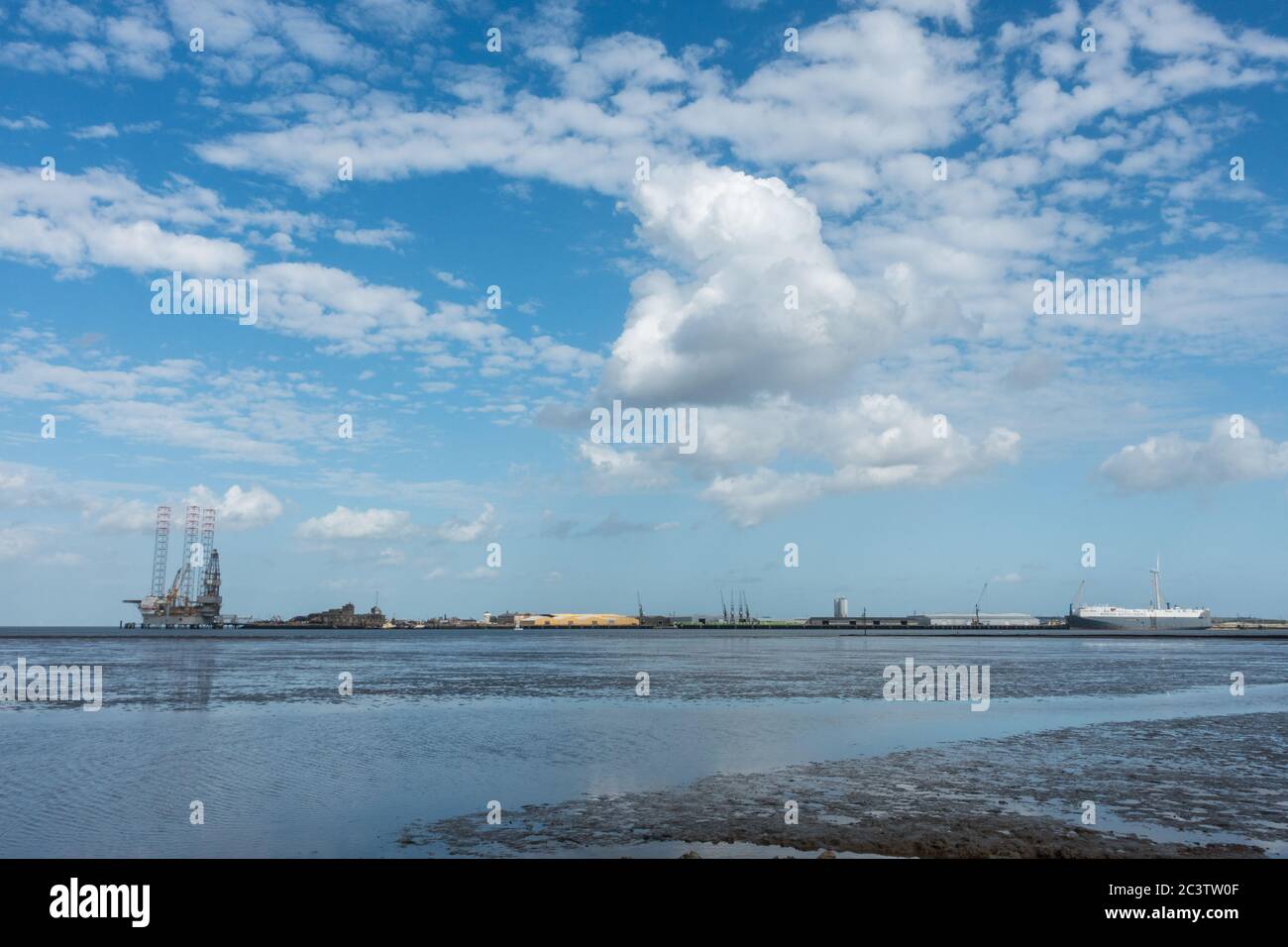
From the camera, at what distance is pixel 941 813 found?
66.9 ft

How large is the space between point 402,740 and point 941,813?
20009mm

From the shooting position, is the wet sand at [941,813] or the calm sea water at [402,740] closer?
the wet sand at [941,813]

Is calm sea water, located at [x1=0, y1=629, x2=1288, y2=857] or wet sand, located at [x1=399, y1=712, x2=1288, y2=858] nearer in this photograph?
wet sand, located at [x1=399, y1=712, x2=1288, y2=858]

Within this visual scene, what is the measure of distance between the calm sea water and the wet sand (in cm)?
191

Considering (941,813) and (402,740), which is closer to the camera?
(941,813)

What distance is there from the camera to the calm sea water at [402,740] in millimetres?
20156

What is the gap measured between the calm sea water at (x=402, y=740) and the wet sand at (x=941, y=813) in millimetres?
1914

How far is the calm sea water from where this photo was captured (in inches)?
794
